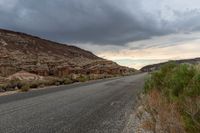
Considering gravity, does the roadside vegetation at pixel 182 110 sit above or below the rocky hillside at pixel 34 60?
below

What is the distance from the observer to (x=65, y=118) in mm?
12539

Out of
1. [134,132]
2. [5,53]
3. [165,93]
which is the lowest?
[134,132]

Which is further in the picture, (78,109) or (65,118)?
(78,109)

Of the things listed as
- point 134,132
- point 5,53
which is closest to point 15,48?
point 5,53

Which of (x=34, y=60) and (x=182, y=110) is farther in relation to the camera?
(x=34, y=60)

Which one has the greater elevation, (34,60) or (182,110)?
(34,60)

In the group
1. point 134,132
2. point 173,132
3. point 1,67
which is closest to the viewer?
point 173,132

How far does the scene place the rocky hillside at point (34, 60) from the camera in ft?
236

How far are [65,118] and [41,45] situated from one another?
304ft

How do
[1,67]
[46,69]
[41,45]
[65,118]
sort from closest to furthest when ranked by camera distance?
[65,118] < [1,67] < [46,69] < [41,45]

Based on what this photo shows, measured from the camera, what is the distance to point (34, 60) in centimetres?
8106

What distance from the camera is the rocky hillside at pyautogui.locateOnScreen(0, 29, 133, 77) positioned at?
236ft

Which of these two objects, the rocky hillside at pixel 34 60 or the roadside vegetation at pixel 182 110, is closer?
the roadside vegetation at pixel 182 110

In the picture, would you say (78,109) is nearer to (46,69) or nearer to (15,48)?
(46,69)
